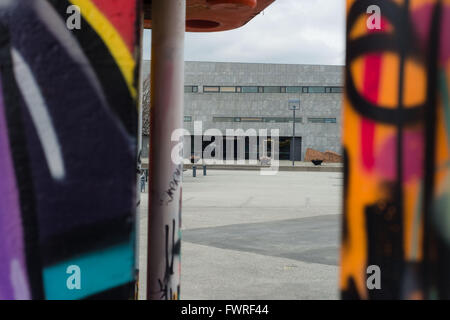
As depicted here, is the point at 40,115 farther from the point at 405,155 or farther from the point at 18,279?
the point at 405,155

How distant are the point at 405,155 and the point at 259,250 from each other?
653 cm

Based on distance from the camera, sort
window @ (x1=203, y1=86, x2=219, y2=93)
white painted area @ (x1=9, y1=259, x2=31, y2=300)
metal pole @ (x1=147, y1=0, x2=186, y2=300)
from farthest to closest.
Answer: window @ (x1=203, y1=86, x2=219, y2=93) → metal pole @ (x1=147, y1=0, x2=186, y2=300) → white painted area @ (x1=9, y1=259, x2=31, y2=300)

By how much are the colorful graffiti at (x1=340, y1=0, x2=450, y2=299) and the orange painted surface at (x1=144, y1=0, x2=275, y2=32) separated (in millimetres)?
5509

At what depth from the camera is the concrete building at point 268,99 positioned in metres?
69.9

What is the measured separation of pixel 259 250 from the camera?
30.7 ft

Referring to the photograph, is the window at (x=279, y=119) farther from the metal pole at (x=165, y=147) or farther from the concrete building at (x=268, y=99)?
the metal pole at (x=165, y=147)

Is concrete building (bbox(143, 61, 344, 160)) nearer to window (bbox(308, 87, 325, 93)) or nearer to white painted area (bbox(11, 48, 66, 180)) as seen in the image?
window (bbox(308, 87, 325, 93))

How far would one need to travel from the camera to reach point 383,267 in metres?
3.14

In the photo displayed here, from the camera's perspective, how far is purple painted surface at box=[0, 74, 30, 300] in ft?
10.8

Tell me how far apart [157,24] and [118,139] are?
2.13 metres

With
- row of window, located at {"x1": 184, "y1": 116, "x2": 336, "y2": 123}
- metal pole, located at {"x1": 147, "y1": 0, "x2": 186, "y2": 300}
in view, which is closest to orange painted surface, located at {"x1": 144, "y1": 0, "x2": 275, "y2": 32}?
metal pole, located at {"x1": 147, "y1": 0, "x2": 186, "y2": 300}

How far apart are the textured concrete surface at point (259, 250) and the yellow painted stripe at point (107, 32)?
3.85 metres

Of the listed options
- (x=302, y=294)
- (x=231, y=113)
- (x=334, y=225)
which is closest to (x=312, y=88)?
(x=231, y=113)

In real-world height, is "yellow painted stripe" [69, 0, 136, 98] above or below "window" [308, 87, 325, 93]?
below
